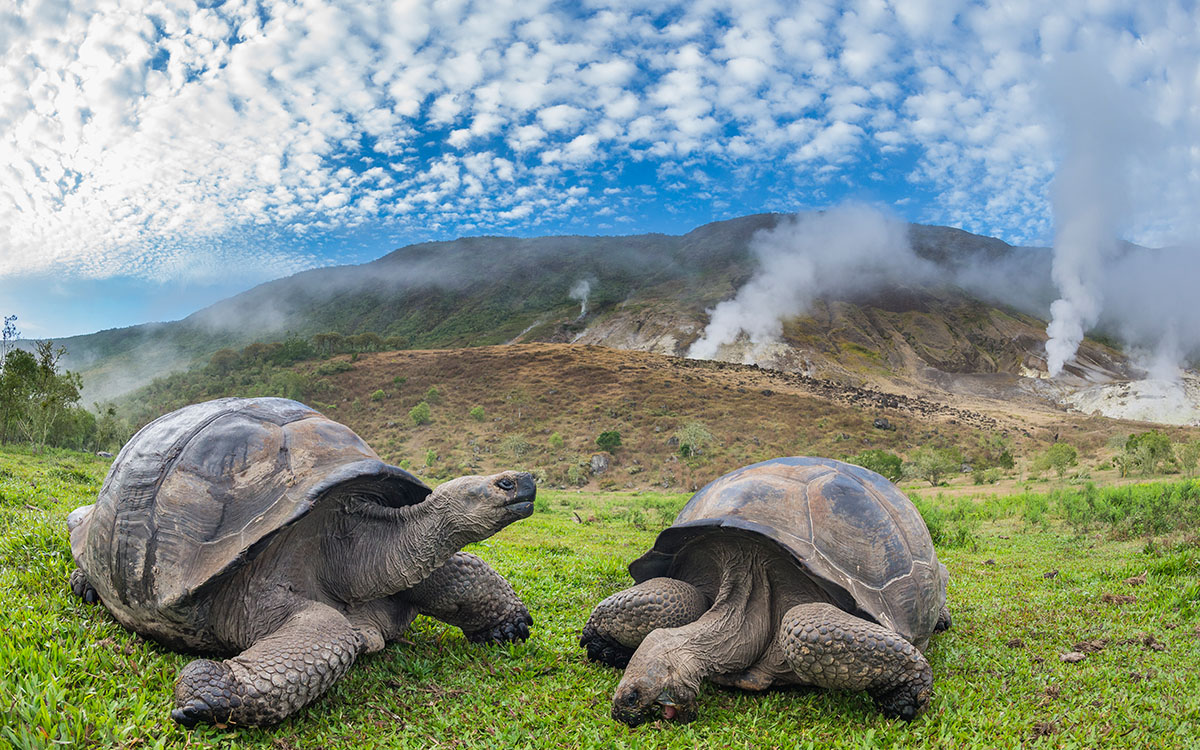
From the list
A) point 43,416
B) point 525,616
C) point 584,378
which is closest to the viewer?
point 525,616

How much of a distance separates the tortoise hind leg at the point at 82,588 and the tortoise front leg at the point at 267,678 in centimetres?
181

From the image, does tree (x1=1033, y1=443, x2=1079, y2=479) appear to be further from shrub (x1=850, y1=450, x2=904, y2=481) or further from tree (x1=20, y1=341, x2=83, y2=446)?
tree (x1=20, y1=341, x2=83, y2=446)

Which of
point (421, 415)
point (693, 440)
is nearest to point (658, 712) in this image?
point (693, 440)

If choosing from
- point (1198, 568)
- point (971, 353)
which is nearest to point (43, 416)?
point (1198, 568)

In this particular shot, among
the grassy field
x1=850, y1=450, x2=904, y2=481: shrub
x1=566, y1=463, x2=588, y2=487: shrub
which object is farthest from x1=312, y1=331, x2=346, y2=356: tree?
the grassy field

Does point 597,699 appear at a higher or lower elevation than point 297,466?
lower

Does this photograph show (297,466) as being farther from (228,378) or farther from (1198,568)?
(228,378)

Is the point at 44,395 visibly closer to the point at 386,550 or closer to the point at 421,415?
the point at 386,550

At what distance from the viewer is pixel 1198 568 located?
644 centimetres

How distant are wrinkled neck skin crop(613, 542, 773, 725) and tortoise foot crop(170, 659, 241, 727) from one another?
1.93m

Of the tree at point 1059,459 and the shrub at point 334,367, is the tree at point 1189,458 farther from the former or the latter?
the shrub at point 334,367

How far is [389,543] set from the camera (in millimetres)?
3934

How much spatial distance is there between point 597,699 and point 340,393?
63.9m

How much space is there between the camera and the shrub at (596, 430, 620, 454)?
162 feet
